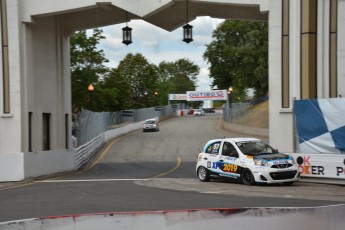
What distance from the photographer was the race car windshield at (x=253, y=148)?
1855cm

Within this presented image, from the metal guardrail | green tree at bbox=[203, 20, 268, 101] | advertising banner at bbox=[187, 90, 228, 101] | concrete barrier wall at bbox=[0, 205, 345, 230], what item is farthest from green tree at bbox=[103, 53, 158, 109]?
concrete barrier wall at bbox=[0, 205, 345, 230]

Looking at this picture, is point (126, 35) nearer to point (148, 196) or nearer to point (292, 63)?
point (292, 63)

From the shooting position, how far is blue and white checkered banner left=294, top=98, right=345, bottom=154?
18984mm

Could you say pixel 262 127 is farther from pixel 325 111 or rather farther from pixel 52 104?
pixel 325 111

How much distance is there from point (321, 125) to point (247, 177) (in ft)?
Result: 11.1

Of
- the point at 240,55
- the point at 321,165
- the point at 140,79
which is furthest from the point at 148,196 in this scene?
the point at 140,79

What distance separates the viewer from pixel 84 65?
60.4m

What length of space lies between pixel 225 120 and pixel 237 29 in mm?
15629

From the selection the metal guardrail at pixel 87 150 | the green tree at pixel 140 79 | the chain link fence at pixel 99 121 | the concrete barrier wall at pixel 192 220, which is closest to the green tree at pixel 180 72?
the green tree at pixel 140 79

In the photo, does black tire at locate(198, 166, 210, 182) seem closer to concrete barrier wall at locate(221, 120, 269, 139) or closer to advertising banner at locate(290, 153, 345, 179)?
advertising banner at locate(290, 153, 345, 179)

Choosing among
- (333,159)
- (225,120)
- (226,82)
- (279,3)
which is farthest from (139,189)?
(226,82)

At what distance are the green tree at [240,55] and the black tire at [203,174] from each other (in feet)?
159

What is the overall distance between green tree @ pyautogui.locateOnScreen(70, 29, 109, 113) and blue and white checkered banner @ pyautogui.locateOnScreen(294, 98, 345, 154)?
4035 cm

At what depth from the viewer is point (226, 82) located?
83.1m
